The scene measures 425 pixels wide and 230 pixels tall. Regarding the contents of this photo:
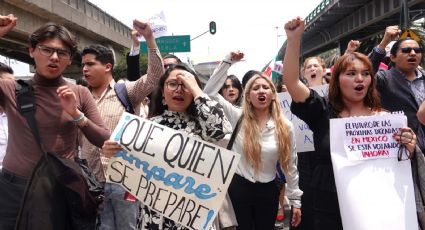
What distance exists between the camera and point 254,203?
4.15 metres

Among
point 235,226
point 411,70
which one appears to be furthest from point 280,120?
point 411,70

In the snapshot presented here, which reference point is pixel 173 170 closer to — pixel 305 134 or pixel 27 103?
pixel 27 103

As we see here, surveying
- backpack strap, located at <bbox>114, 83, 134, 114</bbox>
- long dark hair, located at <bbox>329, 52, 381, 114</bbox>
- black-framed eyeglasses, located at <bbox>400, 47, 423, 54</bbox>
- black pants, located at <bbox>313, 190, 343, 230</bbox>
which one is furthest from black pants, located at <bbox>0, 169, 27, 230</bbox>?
black-framed eyeglasses, located at <bbox>400, 47, 423, 54</bbox>

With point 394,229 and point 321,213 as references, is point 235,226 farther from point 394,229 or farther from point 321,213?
point 394,229

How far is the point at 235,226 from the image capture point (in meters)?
4.08

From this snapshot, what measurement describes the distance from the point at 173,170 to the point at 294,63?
976mm

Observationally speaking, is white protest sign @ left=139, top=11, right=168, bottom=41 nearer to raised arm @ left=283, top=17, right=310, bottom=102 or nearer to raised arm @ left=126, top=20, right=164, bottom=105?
raised arm @ left=126, top=20, right=164, bottom=105

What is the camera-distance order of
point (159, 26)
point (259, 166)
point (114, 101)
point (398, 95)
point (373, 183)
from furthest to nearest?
point (159, 26)
point (398, 95)
point (259, 166)
point (114, 101)
point (373, 183)

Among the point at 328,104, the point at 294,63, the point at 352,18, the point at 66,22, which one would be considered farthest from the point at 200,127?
the point at 352,18

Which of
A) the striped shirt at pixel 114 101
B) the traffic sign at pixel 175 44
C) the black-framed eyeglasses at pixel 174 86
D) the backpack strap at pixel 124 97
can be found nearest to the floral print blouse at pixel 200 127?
the black-framed eyeglasses at pixel 174 86

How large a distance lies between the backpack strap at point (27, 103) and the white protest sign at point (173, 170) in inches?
17.8

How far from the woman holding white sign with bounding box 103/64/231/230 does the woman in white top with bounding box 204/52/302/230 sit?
1.12m

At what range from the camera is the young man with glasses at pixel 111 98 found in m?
3.71

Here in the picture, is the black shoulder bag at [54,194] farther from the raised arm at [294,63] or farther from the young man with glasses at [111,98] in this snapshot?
the raised arm at [294,63]
